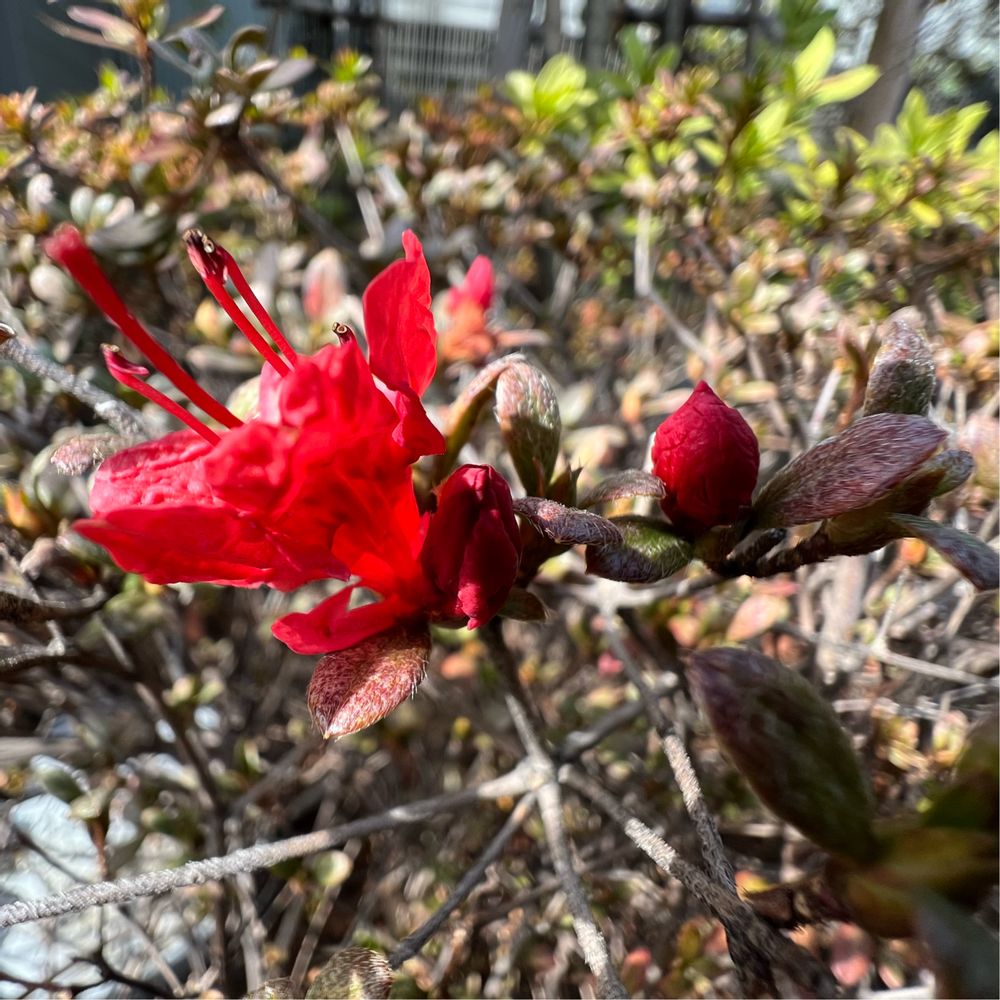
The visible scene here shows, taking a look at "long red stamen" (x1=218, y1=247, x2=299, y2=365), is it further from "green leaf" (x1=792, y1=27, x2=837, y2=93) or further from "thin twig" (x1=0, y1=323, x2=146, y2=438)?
"green leaf" (x1=792, y1=27, x2=837, y2=93)

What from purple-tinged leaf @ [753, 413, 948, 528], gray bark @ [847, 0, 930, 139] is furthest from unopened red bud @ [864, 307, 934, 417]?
gray bark @ [847, 0, 930, 139]

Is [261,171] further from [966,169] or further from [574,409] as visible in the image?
[966,169]

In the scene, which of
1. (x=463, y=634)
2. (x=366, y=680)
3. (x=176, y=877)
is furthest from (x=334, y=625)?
(x=463, y=634)

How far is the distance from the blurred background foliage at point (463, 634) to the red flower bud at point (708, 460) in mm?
343

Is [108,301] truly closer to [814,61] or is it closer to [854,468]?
[854,468]

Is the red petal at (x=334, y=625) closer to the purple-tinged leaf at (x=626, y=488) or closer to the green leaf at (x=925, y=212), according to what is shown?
the purple-tinged leaf at (x=626, y=488)

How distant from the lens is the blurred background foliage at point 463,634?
3.21 ft

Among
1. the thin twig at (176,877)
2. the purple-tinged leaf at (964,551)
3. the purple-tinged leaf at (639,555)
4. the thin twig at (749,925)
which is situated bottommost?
the thin twig at (176,877)

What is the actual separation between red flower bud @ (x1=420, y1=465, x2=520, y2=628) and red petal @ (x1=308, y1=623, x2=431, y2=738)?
5 centimetres

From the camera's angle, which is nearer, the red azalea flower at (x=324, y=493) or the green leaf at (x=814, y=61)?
the red azalea flower at (x=324, y=493)

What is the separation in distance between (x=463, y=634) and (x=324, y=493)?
732mm

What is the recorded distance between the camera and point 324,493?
49cm

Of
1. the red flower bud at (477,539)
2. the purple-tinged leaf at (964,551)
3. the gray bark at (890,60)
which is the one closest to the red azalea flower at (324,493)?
the red flower bud at (477,539)

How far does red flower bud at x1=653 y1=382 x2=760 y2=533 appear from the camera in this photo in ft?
1.68
